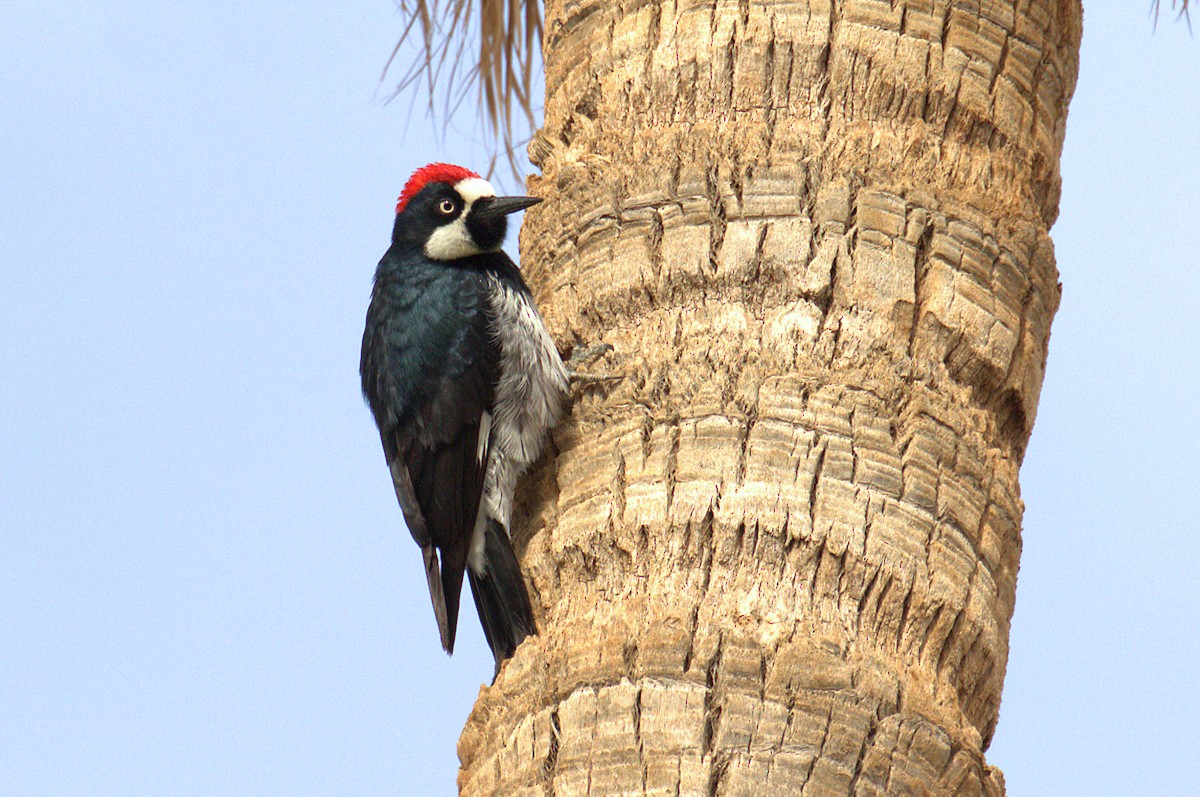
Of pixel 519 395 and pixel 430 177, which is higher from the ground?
pixel 430 177

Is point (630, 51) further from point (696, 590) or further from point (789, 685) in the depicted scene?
point (789, 685)

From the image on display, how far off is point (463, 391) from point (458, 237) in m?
0.63

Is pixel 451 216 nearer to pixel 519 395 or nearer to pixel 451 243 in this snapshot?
pixel 451 243

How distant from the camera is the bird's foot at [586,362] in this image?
343 cm

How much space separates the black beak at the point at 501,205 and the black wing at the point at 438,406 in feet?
0.66

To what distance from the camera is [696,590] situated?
9.61 feet

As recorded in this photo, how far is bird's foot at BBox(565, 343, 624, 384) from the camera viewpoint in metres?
3.43

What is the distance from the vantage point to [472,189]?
15.0ft

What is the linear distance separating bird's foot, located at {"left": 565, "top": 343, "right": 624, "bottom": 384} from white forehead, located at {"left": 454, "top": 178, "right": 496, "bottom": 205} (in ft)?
3.58

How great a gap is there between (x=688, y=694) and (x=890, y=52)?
160 centimetres

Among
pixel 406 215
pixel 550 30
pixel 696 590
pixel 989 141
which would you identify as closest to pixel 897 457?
pixel 696 590

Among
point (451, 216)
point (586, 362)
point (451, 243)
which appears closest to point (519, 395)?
point (586, 362)

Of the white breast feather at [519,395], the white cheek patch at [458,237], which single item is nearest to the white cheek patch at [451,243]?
the white cheek patch at [458,237]

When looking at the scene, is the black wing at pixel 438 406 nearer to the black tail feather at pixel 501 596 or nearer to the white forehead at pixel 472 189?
the black tail feather at pixel 501 596
